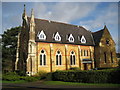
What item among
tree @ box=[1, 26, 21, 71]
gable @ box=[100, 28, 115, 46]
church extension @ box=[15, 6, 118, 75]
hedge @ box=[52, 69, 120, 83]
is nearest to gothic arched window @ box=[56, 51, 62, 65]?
church extension @ box=[15, 6, 118, 75]

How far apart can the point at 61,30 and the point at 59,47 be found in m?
5.99

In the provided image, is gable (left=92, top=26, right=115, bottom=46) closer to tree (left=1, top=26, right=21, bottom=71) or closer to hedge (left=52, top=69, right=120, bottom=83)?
hedge (left=52, top=69, right=120, bottom=83)

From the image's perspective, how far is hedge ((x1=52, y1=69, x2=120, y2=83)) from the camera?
1636 centimetres

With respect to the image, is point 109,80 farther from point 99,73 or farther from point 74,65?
point 74,65

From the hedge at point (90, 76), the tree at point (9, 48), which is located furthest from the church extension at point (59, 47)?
the tree at point (9, 48)

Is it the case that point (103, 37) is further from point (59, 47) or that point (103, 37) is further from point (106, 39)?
point (59, 47)

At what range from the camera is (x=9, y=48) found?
1896 inches

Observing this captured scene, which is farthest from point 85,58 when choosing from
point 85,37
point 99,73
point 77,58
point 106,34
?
point 99,73

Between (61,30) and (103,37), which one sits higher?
(61,30)

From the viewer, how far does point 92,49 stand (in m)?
38.1

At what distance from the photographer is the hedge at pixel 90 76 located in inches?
644

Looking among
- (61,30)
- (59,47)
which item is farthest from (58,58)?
(61,30)

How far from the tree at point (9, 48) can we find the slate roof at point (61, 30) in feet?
62.7

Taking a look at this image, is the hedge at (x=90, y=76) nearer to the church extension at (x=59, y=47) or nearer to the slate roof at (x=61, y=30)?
the church extension at (x=59, y=47)
